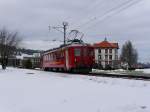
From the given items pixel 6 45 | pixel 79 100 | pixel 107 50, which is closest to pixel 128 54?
pixel 107 50

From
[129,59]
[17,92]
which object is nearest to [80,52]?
[17,92]

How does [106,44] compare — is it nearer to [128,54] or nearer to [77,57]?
[128,54]

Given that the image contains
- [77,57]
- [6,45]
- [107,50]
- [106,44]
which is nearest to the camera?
[77,57]

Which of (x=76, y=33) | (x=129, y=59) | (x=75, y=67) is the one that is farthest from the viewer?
(x=129, y=59)

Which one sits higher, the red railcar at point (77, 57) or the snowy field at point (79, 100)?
the red railcar at point (77, 57)

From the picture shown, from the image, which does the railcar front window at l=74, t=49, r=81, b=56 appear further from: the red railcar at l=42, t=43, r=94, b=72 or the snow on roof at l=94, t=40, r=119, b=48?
the snow on roof at l=94, t=40, r=119, b=48

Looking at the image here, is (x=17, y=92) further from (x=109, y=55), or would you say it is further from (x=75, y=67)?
(x=109, y=55)

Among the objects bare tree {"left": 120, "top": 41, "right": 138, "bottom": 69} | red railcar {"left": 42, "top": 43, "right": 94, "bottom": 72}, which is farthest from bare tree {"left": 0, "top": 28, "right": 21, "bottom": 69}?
bare tree {"left": 120, "top": 41, "right": 138, "bottom": 69}

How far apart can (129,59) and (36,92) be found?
107 metres

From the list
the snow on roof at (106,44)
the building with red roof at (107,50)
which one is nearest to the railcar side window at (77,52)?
the building with red roof at (107,50)

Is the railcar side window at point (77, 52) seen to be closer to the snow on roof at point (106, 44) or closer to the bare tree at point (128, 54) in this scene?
the bare tree at point (128, 54)

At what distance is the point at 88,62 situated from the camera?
1400 inches

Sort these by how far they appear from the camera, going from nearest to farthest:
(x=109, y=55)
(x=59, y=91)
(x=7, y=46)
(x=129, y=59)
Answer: (x=59, y=91)
(x=7, y=46)
(x=129, y=59)
(x=109, y=55)

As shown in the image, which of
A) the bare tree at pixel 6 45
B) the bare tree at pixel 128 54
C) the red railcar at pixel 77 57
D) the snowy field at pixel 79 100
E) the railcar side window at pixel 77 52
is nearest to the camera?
the snowy field at pixel 79 100
